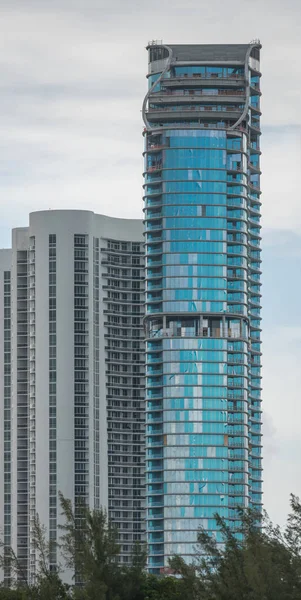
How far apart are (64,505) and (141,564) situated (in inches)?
292

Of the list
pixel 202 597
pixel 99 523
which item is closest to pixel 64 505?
pixel 99 523

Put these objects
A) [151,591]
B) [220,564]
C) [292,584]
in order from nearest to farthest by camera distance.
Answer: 1. [292,584]
2. [220,564]
3. [151,591]

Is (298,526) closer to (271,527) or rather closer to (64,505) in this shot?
(271,527)

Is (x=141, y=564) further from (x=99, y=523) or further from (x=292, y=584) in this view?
(x=292, y=584)

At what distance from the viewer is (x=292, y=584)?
435 feet

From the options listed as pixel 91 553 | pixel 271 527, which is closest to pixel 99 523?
pixel 91 553

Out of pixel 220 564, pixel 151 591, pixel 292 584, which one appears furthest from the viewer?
pixel 151 591

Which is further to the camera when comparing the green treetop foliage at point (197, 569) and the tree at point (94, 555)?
the tree at point (94, 555)

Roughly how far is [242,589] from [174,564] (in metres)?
10.5

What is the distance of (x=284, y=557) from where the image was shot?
444ft

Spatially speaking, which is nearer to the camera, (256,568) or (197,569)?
(256,568)

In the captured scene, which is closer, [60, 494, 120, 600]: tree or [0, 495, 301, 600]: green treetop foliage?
[0, 495, 301, 600]: green treetop foliage

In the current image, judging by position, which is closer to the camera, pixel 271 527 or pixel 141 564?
pixel 271 527

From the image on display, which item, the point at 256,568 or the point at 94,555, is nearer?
the point at 256,568
